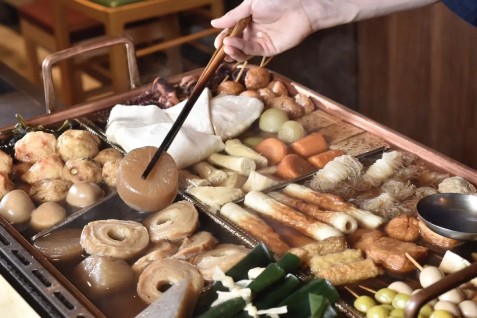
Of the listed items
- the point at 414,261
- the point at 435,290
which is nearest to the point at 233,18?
the point at 414,261

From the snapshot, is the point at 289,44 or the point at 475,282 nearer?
the point at 475,282

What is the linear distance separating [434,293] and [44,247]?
154 centimetres

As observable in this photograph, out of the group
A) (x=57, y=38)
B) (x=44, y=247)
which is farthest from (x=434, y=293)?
Result: (x=57, y=38)

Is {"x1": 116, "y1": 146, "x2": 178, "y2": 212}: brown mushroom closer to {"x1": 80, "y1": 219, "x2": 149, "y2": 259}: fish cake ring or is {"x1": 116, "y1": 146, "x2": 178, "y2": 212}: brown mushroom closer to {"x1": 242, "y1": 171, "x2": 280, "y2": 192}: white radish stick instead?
{"x1": 80, "y1": 219, "x2": 149, "y2": 259}: fish cake ring

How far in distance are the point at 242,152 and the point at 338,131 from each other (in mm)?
492

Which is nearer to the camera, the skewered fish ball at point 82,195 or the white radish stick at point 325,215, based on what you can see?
the white radish stick at point 325,215

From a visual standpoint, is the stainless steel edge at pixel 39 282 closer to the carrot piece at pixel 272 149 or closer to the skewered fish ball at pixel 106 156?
the skewered fish ball at pixel 106 156

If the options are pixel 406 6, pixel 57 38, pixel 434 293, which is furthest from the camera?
pixel 57 38

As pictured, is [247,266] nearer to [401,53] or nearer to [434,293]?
[434,293]

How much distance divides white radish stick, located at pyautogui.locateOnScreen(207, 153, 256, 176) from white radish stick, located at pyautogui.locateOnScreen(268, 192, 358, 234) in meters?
0.25

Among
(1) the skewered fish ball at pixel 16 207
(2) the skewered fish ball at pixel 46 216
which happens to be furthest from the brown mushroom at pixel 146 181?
(1) the skewered fish ball at pixel 16 207

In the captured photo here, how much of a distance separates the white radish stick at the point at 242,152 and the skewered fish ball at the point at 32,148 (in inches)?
32.1

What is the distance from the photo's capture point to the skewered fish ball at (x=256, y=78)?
3969 millimetres

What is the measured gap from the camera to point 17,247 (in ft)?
9.00
